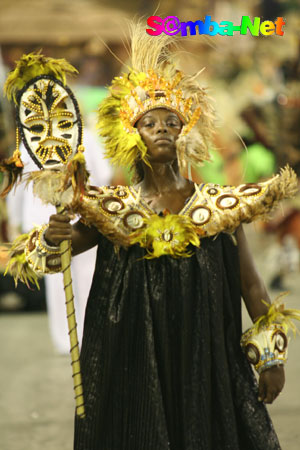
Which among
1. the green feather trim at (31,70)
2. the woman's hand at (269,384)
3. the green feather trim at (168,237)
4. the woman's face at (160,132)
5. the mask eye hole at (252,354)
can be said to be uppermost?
the green feather trim at (31,70)

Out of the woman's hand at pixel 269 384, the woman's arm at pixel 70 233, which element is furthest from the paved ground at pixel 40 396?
the woman's arm at pixel 70 233

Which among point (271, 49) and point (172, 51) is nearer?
point (172, 51)

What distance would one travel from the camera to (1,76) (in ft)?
27.9

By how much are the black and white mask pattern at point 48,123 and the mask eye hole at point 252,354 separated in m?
0.92

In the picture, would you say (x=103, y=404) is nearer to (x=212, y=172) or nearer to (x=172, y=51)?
(x=172, y=51)

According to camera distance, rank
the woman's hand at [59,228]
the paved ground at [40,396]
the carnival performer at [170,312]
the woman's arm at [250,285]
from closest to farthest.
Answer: the woman's hand at [59,228], the carnival performer at [170,312], the woman's arm at [250,285], the paved ground at [40,396]

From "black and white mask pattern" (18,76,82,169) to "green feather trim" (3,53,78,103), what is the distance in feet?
0.07

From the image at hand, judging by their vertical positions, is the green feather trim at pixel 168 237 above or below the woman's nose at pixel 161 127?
below

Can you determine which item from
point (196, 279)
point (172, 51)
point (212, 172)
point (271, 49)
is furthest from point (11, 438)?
point (271, 49)

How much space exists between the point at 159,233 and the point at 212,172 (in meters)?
7.30

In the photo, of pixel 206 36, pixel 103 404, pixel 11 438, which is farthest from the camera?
pixel 11 438

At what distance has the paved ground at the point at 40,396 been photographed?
4.11 m

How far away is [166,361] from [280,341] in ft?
1.35

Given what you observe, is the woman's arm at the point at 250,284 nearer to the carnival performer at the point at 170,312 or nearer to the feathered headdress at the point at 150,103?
the carnival performer at the point at 170,312
